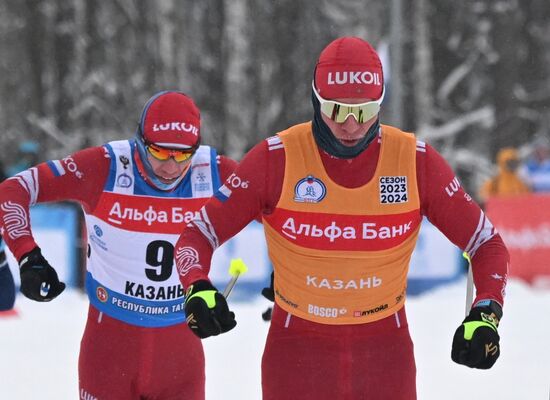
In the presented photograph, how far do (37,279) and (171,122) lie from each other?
93cm

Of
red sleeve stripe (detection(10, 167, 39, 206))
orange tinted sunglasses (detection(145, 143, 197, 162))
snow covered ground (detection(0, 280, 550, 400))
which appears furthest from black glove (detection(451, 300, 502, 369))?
snow covered ground (detection(0, 280, 550, 400))

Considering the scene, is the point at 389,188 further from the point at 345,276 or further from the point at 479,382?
the point at 479,382

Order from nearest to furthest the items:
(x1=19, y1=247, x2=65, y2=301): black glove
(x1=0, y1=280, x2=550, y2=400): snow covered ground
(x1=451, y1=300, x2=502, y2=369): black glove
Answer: (x1=451, y1=300, x2=502, y2=369): black glove
(x1=19, y1=247, x2=65, y2=301): black glove
(x1=0, y1=280, x2=550, y2=400): snow covered ground

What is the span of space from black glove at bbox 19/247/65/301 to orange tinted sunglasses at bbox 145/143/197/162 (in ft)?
2.23

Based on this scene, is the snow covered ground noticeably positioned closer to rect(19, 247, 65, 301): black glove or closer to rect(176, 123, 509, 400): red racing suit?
rect(19, 247, 65, 301): black glove

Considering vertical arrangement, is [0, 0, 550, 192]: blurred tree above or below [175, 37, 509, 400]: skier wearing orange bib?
below

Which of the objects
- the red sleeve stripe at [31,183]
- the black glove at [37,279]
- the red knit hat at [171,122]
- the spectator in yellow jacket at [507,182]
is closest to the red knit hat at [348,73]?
the red knit hat at [171,122]

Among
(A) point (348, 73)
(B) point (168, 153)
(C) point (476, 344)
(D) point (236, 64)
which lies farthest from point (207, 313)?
(D) point (236, 64)

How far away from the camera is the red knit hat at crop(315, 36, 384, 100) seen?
3.58 meters

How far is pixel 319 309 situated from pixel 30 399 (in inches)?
167

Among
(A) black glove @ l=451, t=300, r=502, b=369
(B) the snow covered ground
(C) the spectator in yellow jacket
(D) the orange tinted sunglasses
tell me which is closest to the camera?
(A) black glove @ l=451, t=300, r=502, b=369

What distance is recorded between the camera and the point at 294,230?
11.8 ft

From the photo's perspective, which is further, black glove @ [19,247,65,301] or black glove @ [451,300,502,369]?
black glove @ [19,247,65,301]

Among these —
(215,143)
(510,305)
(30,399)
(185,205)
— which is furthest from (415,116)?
(185,205)
